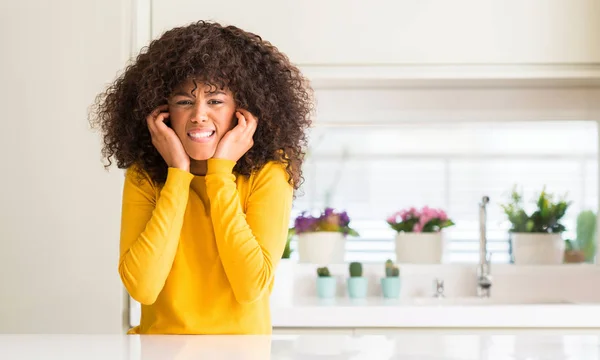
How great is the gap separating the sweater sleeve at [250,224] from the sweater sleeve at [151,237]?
0.22ft

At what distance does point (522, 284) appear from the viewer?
2859 mm

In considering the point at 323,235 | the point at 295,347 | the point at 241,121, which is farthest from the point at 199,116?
the point at 323,235

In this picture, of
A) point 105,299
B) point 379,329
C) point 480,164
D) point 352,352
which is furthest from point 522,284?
point 352,352

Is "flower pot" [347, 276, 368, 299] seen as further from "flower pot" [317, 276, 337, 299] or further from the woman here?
the woman

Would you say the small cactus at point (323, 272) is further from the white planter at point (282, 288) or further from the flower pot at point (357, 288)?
the white planter at point (282, 288)

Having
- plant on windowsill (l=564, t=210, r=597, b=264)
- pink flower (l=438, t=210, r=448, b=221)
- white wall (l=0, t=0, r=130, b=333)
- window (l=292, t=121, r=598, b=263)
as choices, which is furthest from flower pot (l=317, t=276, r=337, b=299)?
plant on windowsill (l=564, t=210, r=597, b=264)

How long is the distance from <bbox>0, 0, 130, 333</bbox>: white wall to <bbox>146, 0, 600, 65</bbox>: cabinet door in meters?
0.27

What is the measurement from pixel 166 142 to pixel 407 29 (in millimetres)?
1273

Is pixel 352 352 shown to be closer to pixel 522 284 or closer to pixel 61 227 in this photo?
pixel 61 227

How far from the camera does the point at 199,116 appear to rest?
1.50m

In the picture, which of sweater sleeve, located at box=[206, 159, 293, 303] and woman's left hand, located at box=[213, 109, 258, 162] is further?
woman's left hand, located at box=[213, 109, 258, 162]

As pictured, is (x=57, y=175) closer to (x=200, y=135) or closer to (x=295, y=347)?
(x=200, y=135)

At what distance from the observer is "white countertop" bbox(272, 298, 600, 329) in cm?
230

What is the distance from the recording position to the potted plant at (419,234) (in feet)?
9.48
